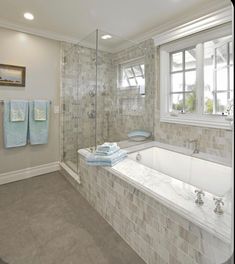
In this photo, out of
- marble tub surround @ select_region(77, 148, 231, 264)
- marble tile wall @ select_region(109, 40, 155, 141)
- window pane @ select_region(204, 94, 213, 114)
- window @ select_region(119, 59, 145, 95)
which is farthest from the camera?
window @ select_region(119, 59, 145, 95)

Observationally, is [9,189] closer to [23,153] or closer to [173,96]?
[23,153]

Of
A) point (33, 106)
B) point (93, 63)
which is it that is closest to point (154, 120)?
point (93, 63)

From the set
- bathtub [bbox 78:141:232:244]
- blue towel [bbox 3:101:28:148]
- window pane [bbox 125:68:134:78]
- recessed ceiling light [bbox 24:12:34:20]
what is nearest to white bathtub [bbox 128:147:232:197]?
bathtub [bbox 78:141:232:244]

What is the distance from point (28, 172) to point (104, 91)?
1925mm

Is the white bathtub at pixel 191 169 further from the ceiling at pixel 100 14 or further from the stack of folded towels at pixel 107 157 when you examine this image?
the ceiling at pixel 100 14

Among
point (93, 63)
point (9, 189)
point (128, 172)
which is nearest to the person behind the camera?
point (128, 172)

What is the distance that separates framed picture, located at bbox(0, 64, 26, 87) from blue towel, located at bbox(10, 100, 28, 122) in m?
0.30

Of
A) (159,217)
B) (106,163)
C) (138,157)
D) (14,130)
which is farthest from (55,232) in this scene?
(14,130)

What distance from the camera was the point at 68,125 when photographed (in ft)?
10.8

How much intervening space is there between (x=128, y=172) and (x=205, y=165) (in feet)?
3.44

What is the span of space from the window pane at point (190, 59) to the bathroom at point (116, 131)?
0.02 metres

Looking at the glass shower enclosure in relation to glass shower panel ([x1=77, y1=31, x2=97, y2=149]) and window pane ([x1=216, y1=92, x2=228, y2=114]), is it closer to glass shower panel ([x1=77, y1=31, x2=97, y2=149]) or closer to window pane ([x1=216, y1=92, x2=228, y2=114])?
glass shower panel ([x1=77, y1=31, x2=97, y2=149])

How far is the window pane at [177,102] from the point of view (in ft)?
8.97

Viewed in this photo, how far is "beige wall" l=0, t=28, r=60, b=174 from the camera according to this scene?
8.95ft
